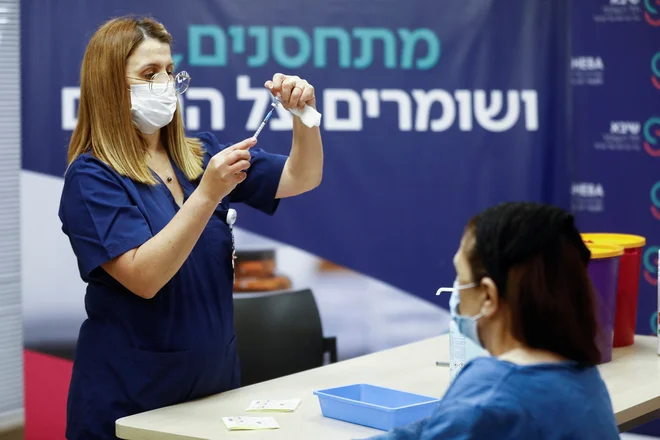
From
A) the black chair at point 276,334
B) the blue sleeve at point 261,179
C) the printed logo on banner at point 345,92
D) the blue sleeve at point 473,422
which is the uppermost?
the printed logo on banner at point 345,92

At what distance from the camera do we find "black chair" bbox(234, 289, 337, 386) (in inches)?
126

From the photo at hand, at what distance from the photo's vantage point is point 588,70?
4.00 meters

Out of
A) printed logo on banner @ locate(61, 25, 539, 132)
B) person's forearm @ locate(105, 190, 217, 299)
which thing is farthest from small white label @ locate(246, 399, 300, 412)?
printed logo on banner @ locate(61, 25, 539, 132)

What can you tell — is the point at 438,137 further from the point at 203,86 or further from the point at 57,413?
the point at 57,413

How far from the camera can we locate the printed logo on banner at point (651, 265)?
3949 mm

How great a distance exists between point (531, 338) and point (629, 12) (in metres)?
2.96

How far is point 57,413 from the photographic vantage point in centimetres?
354

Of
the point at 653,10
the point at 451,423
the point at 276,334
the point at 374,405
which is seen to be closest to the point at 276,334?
the point at 276,334

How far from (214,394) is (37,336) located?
5.11 ft

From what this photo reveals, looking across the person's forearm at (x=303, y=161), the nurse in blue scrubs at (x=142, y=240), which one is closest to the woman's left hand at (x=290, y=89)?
the nurse in blue scrubs at (x=142, y=240)

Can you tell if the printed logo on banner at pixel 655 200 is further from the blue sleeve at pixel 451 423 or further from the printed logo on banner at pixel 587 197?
the blue sleeve at pixel 451 423

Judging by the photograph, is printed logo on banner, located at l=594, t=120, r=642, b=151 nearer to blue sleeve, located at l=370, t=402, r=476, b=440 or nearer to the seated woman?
the seated woman

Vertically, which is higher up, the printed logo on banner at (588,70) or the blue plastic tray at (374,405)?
the printed logo on banner at (588,70)

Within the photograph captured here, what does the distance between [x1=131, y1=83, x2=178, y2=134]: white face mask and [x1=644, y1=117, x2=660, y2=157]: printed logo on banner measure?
245 cm
